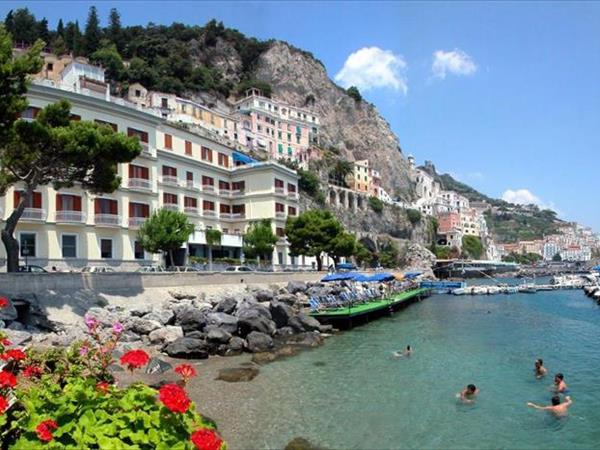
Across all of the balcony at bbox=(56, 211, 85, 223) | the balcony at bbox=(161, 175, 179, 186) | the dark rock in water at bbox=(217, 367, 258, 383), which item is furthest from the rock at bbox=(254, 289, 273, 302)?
Answer: the balcony at bbox=(161, 175, 179, 186)

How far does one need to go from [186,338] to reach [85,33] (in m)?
94.0

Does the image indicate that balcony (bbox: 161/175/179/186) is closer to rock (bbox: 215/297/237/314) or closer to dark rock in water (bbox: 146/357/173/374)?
rock (bbox: 215/297/237/314)

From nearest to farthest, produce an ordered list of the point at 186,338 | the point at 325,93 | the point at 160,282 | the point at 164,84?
the point at 186,338, the point at 160,282, the point at 164,84, the point at 325,93

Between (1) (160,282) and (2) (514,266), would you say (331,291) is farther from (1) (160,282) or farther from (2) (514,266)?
(2) (514,266)

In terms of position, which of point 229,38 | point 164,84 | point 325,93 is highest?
point 229,38

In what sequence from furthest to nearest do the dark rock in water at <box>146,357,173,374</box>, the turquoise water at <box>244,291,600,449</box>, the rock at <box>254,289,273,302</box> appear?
the rock at <box>254,289,273,302</box>
the dark rock in water at <box>146,357,173,374</box>
the turquoise water at <box>244,291,600,449</box>

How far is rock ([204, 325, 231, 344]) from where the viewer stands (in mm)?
24297

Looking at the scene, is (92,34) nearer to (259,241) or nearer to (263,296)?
(259,241)

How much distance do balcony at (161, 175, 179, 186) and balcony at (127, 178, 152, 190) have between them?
203 inches

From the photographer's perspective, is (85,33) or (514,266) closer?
(85,33)

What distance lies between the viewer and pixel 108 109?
38.1 m

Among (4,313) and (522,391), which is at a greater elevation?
(4,313)

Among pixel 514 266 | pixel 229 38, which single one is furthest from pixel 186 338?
pixel 514 266

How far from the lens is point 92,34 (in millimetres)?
96188
